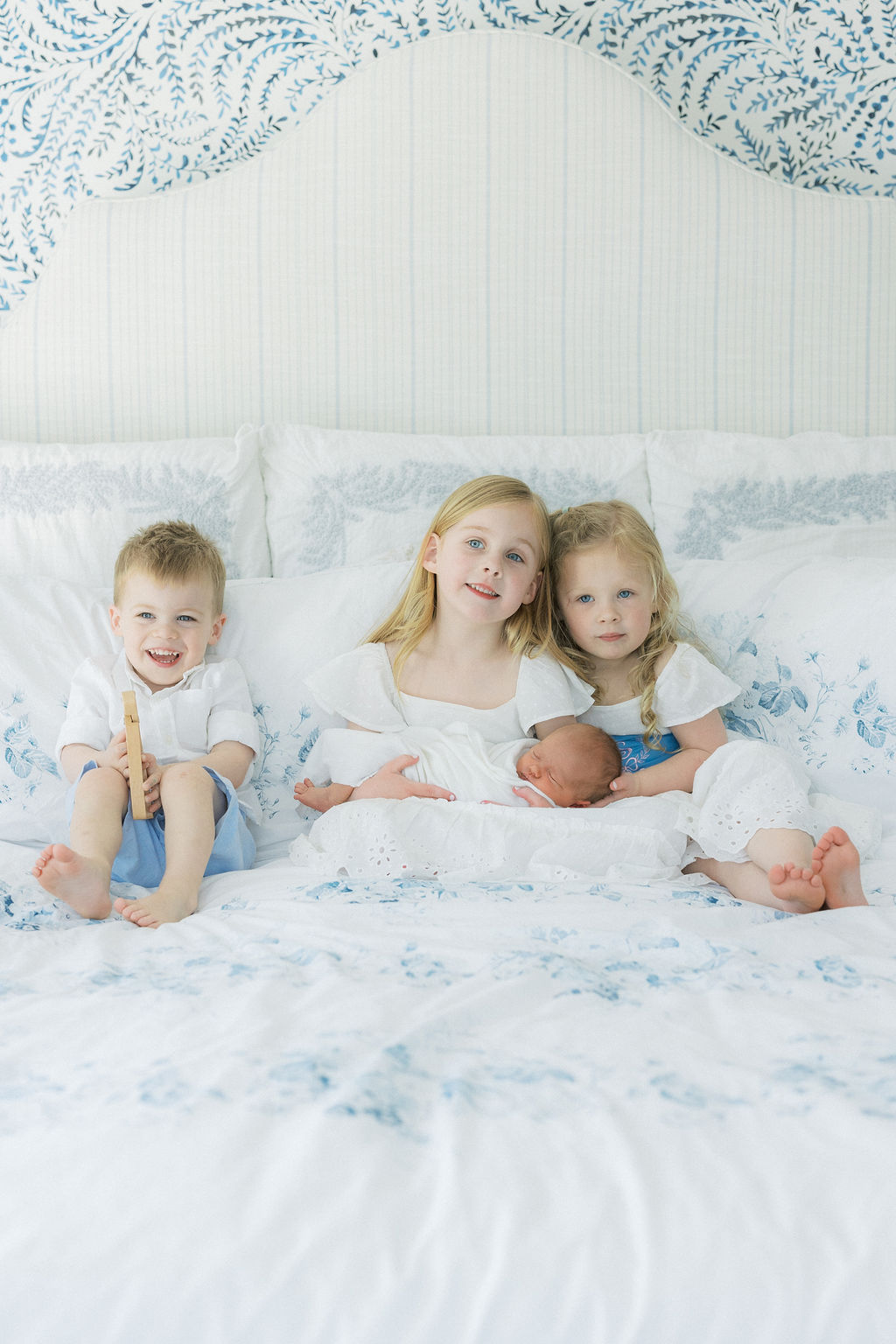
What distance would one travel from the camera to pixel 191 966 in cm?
91

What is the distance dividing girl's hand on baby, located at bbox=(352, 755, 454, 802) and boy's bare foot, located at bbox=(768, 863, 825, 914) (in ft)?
1.42

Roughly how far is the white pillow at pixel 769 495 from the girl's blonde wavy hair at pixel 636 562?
0.66 feet

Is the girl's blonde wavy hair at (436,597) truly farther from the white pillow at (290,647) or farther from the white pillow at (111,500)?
the white pillow at (111,500)

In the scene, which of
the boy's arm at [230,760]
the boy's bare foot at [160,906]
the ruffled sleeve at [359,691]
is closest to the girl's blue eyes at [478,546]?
the ruffled sleeve at [359,691]

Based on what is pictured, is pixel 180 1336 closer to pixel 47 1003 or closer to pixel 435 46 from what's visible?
pixel 47 1003

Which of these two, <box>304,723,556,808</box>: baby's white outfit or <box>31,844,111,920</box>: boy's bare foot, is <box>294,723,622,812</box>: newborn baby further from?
<box>31,844,111,920</box>: boy's bare foot

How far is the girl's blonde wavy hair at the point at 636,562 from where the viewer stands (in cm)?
151

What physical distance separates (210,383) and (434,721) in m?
0.87

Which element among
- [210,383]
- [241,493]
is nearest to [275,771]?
[241,493]

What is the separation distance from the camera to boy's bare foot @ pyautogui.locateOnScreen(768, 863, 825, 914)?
43.1 inches

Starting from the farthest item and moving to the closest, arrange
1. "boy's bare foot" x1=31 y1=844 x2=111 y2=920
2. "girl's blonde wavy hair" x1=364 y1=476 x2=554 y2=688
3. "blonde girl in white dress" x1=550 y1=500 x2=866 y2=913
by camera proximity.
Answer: "girl's blonde wavy hair" x1=364 y1=476 x2=554 y2=688
"blonde girl in white dress" x1=550 y1=500 x2=866 y2=913
"boy's bare foot" x1=31 y1=844 x2=111 y2=920

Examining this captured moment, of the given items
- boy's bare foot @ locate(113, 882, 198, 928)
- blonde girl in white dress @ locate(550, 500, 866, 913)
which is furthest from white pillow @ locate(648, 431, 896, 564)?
boy's bare foot @ locate(113, 882, 198, 928)

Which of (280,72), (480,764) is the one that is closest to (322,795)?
(480,764)

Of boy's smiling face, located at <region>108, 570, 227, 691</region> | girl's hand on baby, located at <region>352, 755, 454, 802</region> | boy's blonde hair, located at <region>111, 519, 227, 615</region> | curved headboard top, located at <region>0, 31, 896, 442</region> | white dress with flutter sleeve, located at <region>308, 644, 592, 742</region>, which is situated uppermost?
curved headboard top, located at <region>0, 31, 896, 442</region>
